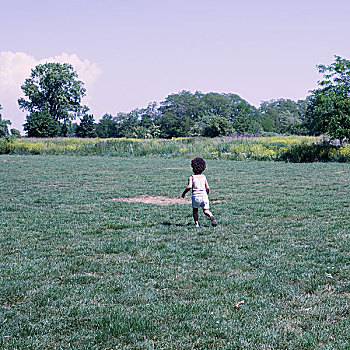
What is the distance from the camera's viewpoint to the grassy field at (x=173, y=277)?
10.6ft

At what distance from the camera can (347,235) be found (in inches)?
250

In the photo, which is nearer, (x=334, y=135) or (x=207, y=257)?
(x=207, y=257)

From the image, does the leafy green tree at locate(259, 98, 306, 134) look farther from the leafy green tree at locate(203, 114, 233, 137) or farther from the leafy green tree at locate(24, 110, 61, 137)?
the leafy green tree at locate(24, 110, 61, 137)

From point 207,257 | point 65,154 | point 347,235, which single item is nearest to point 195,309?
point 207,257

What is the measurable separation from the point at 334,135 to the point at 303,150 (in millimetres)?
2754

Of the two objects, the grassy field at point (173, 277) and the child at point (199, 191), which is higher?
the child at point (199, 191)

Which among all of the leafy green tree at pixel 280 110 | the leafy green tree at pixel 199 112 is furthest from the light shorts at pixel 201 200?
the leafy green tree at pixel 280 110

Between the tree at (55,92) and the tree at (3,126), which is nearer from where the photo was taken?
the tree at (3,126)

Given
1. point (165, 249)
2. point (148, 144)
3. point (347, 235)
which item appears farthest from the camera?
point (148, 144)

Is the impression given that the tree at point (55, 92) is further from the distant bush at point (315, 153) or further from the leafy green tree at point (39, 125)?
the distant bush at point (315, 153)

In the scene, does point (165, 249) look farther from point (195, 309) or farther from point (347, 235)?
point (347, 235)

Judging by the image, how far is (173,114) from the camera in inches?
3541

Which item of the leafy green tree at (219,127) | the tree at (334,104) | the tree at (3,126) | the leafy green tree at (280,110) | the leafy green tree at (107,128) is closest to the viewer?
the tree at (334,104)

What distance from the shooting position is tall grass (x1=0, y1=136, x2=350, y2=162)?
1029 inches
